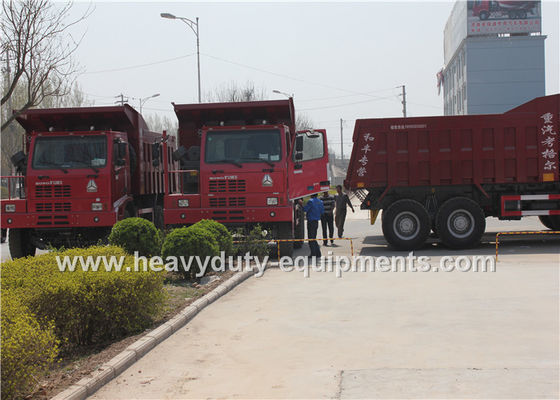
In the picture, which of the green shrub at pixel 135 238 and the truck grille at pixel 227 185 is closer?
the green shrub at pixel 135 238

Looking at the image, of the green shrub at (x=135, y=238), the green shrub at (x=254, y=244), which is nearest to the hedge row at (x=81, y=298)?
the green shrub at (x=135, y=238)

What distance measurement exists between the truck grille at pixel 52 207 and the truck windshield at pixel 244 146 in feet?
11.1

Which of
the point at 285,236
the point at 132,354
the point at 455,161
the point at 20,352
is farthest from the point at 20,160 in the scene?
the point at 20,352

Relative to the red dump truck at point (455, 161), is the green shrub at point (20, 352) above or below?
below

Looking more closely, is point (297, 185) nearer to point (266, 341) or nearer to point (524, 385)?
point (266, 341)

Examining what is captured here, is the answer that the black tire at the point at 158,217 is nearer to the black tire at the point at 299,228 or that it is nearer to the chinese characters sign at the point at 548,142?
the black tire at the point at 299,228

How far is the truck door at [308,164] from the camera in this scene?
15.0m

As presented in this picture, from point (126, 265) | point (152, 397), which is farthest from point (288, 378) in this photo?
point (126, 265)

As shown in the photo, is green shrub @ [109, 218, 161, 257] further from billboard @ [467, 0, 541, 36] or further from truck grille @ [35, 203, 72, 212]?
billboard @ [467, 0, 541, 36]

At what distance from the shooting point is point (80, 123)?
53.2 feet

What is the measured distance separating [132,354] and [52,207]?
30.5 ft

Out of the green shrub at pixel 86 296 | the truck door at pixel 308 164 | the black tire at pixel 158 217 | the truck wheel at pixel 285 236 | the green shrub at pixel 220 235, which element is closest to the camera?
the green shrub at pixel 86 296

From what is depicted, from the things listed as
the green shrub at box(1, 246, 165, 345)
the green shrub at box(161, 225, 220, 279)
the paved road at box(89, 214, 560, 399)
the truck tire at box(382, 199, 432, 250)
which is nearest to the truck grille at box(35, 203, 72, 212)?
the green shrub at box(161, 225, 220, 279)

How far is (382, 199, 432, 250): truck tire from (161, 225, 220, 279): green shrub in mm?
6400
